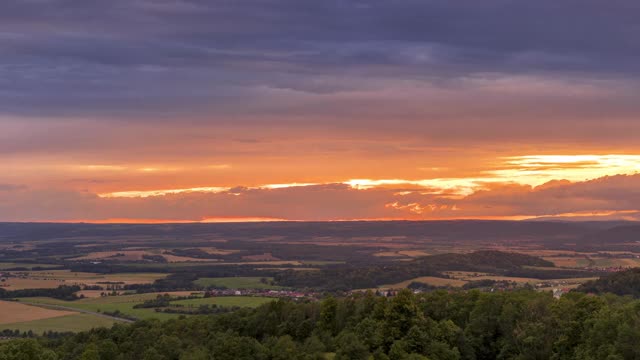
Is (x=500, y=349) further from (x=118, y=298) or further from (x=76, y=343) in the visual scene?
(x=118, y=298)

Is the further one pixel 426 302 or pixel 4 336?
pixel 4 336

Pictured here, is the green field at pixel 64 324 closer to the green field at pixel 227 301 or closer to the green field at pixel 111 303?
the green field at pixel 111 303

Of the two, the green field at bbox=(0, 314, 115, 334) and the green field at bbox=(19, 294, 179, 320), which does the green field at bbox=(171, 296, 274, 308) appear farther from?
the green field at bbox=(0, 314, 115, 334)

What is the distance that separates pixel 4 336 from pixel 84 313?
3017cm

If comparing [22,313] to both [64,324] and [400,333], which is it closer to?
[64,324]

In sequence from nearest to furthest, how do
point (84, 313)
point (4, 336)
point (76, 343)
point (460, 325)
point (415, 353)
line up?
1. point (415, 353)
2. point (460, 325)
3. point (76, 343)
4. point (4, 336)
5. point (84, 313)

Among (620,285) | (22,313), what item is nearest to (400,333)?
(620,285)

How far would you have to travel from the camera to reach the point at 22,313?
168m

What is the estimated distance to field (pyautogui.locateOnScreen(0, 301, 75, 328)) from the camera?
160 metres

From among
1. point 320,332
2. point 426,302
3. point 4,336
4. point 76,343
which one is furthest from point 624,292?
point 4,336

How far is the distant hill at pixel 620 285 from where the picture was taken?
457ft

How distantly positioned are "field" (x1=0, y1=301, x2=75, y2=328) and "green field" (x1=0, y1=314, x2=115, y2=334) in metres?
2.84

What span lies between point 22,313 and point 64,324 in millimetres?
20064

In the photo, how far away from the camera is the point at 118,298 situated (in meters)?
192
